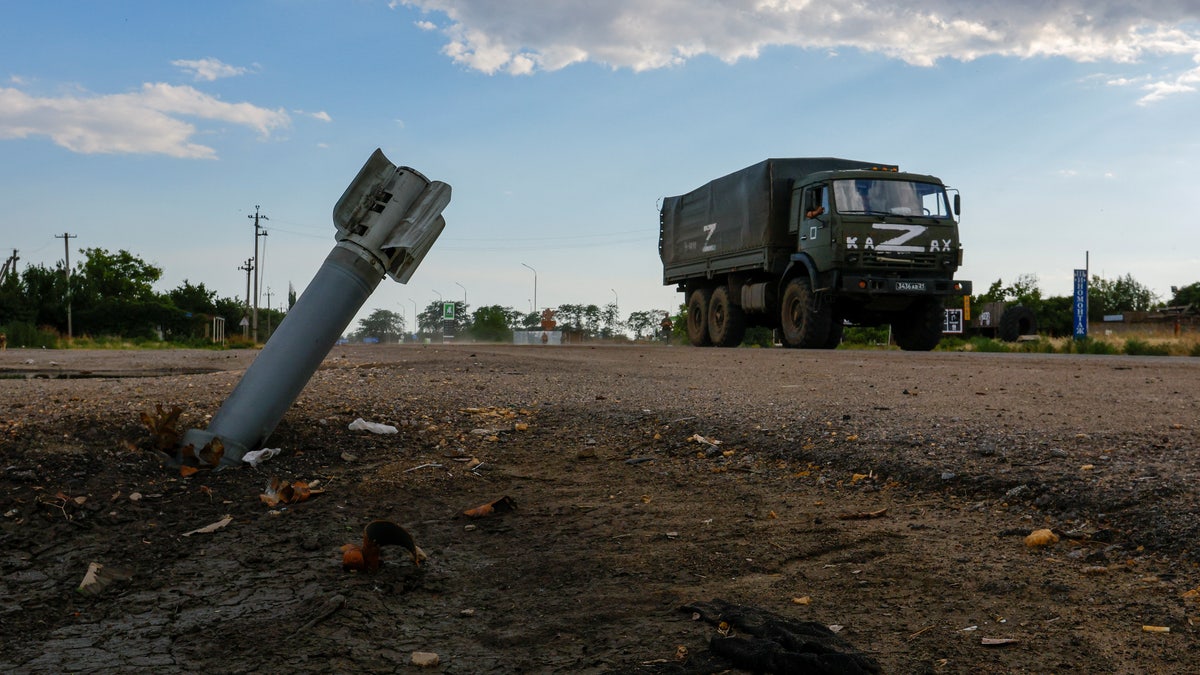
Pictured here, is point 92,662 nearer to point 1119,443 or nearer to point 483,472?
point 483,472

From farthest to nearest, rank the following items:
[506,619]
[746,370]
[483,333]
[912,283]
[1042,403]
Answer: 1. [483,333]
2. [912,283]
3. [746,370]
4. [1042,403]
5. [506,619]

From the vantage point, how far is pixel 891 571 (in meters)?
2.54

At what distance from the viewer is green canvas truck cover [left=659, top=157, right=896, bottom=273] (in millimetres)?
17156

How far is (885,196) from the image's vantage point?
586 inches

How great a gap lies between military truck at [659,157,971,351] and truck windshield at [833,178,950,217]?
0.02m

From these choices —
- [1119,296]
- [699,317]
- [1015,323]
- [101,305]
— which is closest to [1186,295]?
[1119,296]

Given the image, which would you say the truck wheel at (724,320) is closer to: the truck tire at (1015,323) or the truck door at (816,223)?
the truck door at (816,223)

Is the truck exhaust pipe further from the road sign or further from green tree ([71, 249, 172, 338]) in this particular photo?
green tree ([71, 249, 172, 338])

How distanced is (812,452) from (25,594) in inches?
122

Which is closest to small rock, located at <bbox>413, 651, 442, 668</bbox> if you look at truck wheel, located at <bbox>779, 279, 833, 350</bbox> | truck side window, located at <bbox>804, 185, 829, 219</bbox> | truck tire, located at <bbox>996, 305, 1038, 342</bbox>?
truck side window, located at <bbox>804, 185, 829, 219</bbox>

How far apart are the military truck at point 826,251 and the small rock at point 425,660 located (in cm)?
1326

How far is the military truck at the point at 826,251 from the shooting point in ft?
48.6

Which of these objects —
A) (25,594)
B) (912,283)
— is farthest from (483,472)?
(912,283)

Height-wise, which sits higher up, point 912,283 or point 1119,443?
point 912,283
